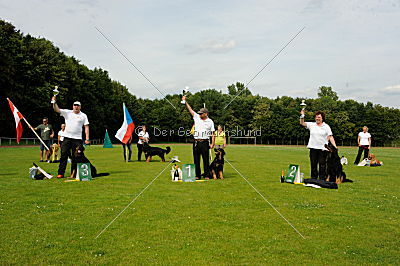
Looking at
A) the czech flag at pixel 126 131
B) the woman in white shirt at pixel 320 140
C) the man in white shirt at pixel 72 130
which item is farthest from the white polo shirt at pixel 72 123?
the czech flag at pixel 126 131

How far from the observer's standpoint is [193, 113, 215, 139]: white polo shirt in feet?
42.1

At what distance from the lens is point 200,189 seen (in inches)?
431

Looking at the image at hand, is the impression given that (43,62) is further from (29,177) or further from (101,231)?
(101,231)

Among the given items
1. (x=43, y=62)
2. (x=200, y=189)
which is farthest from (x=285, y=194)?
(x=43, y=62)

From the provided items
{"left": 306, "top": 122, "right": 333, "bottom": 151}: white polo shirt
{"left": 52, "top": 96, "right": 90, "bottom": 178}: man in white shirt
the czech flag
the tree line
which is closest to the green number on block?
{"left": 306, "top": 122, "right": 333, "bottom": 151}: white polo shirt

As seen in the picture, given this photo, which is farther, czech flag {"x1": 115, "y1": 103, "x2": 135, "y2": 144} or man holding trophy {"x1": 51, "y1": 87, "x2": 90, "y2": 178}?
czech flag {"x1": 115, "y1": 103, "x2": 135, "y2": 144}

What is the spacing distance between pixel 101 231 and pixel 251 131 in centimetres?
8816

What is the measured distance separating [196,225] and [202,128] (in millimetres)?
6543

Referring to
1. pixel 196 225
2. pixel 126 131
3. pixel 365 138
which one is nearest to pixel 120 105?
pixel 126 131

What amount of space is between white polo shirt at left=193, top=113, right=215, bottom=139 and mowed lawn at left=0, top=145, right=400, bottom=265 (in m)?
2.47

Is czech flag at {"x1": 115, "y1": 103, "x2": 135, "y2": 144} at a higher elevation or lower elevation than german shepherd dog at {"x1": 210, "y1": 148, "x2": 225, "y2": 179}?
higher

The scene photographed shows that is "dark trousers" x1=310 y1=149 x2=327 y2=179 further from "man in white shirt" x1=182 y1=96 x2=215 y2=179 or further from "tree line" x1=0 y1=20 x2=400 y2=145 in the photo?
"tree line" x1=0 y1=20 x2=400 y2=145

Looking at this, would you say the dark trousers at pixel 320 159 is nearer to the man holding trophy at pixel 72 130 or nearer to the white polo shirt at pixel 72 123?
the man holding trophy at pixel 72 130

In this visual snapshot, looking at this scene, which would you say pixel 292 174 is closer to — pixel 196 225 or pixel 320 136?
pixel 320 136
